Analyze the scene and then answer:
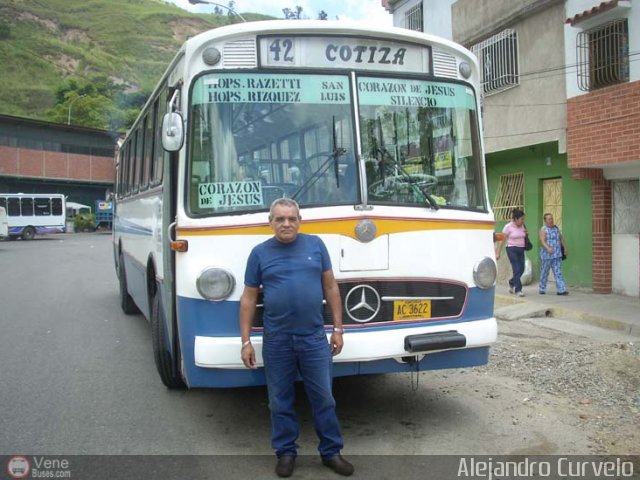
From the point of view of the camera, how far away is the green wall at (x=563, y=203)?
12297 mm

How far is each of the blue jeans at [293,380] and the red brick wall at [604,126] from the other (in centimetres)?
845

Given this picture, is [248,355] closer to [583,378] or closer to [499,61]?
[583,378]

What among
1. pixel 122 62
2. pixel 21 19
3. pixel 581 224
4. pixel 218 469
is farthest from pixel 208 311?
pixel 21 19

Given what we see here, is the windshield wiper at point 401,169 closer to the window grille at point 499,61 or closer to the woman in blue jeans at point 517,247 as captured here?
the woman in blue jeans at point 517,247

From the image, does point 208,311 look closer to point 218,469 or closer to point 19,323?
point 218,469

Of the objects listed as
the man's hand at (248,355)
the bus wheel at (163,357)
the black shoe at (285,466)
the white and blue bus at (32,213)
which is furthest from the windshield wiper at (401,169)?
the white and blue bus at (32,213)

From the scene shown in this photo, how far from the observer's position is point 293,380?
403 centimetres

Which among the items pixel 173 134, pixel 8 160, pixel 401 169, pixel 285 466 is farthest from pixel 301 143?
pixel 8 160

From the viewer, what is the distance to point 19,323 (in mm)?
9633

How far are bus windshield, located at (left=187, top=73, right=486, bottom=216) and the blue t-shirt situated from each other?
0.52m

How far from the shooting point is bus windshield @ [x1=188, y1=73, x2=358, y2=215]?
173 inches

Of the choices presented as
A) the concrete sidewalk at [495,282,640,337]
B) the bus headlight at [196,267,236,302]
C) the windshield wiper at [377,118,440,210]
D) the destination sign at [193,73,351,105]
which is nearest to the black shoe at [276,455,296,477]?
the bus headlight at [196,267,236,302]

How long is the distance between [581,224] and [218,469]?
33.5ft

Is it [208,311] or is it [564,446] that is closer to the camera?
[208,311]
